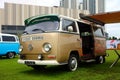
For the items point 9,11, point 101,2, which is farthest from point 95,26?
point 9,11

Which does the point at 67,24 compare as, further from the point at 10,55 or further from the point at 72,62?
the point at 10,55

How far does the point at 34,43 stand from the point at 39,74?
1207 millimetres

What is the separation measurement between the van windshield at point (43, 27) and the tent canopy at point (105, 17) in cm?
282

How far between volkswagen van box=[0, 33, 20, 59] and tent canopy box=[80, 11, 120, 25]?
25.6 feet

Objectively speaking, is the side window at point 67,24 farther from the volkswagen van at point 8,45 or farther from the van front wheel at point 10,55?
the van front wheel at point 10,55

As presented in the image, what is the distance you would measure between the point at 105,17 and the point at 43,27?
3.95m

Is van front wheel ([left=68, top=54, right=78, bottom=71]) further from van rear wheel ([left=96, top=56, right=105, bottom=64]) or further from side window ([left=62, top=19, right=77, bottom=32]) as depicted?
van rear wheel ([left=96, top=56, right=105, bottom=64])

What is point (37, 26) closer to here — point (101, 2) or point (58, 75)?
point (58, 75)

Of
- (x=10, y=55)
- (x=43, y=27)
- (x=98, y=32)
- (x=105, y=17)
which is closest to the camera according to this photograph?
(x=43, y=27)

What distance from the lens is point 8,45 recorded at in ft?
64.4

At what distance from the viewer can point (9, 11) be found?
335ft

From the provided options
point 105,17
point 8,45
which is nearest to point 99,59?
point 105,17

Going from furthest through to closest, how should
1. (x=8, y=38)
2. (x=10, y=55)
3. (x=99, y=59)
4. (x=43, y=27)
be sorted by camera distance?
(x=10, y=55) < (x=8, y=38) < (x=99, y=59) < (x=43, y=27)

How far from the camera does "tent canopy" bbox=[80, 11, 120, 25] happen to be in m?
12.3
